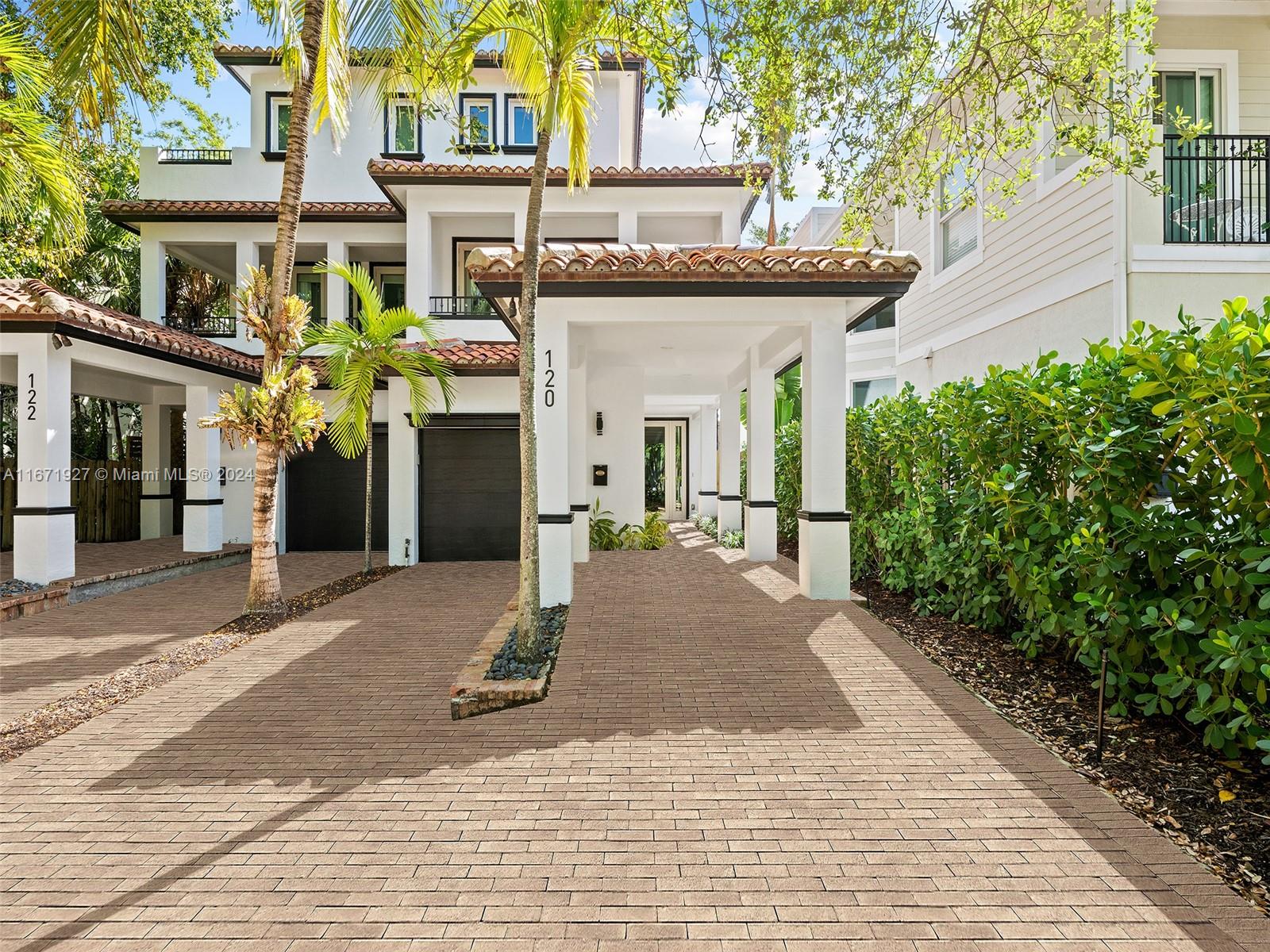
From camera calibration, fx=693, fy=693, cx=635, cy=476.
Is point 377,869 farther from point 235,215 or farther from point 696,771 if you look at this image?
point 235,215

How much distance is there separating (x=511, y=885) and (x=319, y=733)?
7.35ft

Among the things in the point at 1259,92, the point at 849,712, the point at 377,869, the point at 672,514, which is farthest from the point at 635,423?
the point at 377,869

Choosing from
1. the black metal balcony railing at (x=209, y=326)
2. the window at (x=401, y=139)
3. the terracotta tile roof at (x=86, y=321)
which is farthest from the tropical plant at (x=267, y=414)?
the window at (x=401, y=139)

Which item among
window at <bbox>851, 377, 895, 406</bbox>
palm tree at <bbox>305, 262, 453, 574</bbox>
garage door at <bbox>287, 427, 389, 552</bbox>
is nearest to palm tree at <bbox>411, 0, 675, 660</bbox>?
palm tree at <bbox>305, 262, 453, 574</bbox>

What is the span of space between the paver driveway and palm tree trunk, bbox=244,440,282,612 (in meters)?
2.60

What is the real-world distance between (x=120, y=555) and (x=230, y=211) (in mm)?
6931

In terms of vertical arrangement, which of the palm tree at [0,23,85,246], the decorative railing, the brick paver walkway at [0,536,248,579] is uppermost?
the decorative railing

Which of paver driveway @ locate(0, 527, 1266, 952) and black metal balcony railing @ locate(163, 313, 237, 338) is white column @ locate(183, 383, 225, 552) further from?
paver driveway @ locate(0, 527, 1266, 952)

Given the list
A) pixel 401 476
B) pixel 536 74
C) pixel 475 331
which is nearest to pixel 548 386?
Result: pixel 536 74

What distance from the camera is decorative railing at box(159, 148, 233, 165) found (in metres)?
14.8

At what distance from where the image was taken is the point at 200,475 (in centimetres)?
1250

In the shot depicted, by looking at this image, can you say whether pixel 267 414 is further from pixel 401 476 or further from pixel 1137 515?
pixel 1137 515

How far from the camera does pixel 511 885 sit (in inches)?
115

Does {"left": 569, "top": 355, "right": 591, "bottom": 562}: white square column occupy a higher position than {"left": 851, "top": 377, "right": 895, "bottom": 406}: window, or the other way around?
{"left": 851, "top": 377, "right": 895, "bottom": 406}: window
